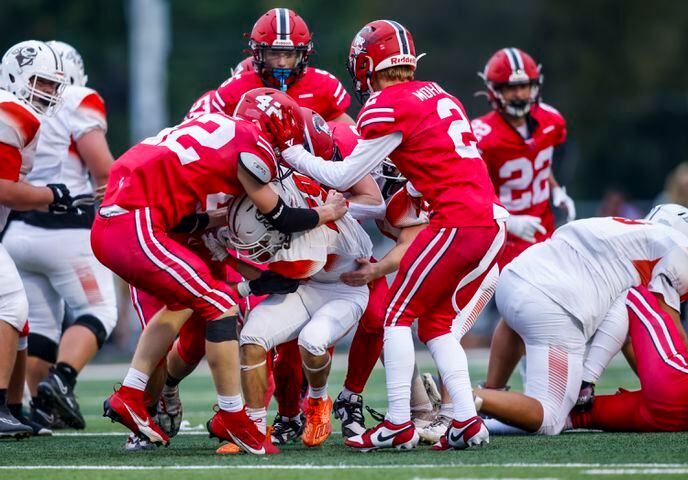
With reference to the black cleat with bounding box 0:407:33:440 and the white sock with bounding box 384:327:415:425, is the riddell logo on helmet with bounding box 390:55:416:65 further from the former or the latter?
the black cleat with bounding box 0:407:33:440

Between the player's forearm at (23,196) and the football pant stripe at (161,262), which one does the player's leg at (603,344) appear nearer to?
the football pant stripe at (161,262)

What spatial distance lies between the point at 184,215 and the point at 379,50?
1149 mm

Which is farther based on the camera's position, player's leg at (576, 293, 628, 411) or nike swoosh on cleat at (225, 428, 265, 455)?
player's leg at (576, 293, 628, 411)

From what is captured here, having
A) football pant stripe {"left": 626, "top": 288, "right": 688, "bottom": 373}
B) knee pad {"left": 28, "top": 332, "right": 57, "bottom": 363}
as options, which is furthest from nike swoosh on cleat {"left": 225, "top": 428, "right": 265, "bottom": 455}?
knee pad {"left": 28, "top": 332, "right": 57, "bottom": 363}

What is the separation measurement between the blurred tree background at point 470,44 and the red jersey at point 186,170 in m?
16.7

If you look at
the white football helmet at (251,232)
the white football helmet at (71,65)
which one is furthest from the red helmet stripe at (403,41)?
the white football helmet at (71,65)

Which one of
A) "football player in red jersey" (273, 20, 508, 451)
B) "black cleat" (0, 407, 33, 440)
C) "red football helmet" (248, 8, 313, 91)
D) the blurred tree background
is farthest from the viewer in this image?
the blurred tree background

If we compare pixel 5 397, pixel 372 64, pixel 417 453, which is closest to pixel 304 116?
pixel 372 64

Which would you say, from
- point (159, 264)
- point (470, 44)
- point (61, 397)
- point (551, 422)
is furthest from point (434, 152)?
point (470, 44)

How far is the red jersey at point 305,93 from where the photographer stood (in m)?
7.29

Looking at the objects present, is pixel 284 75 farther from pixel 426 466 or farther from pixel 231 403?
pixel 426 466

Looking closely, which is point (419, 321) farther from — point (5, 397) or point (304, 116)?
point (5, 397)

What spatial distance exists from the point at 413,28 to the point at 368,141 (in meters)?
21.9

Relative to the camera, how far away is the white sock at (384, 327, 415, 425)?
579 cm
